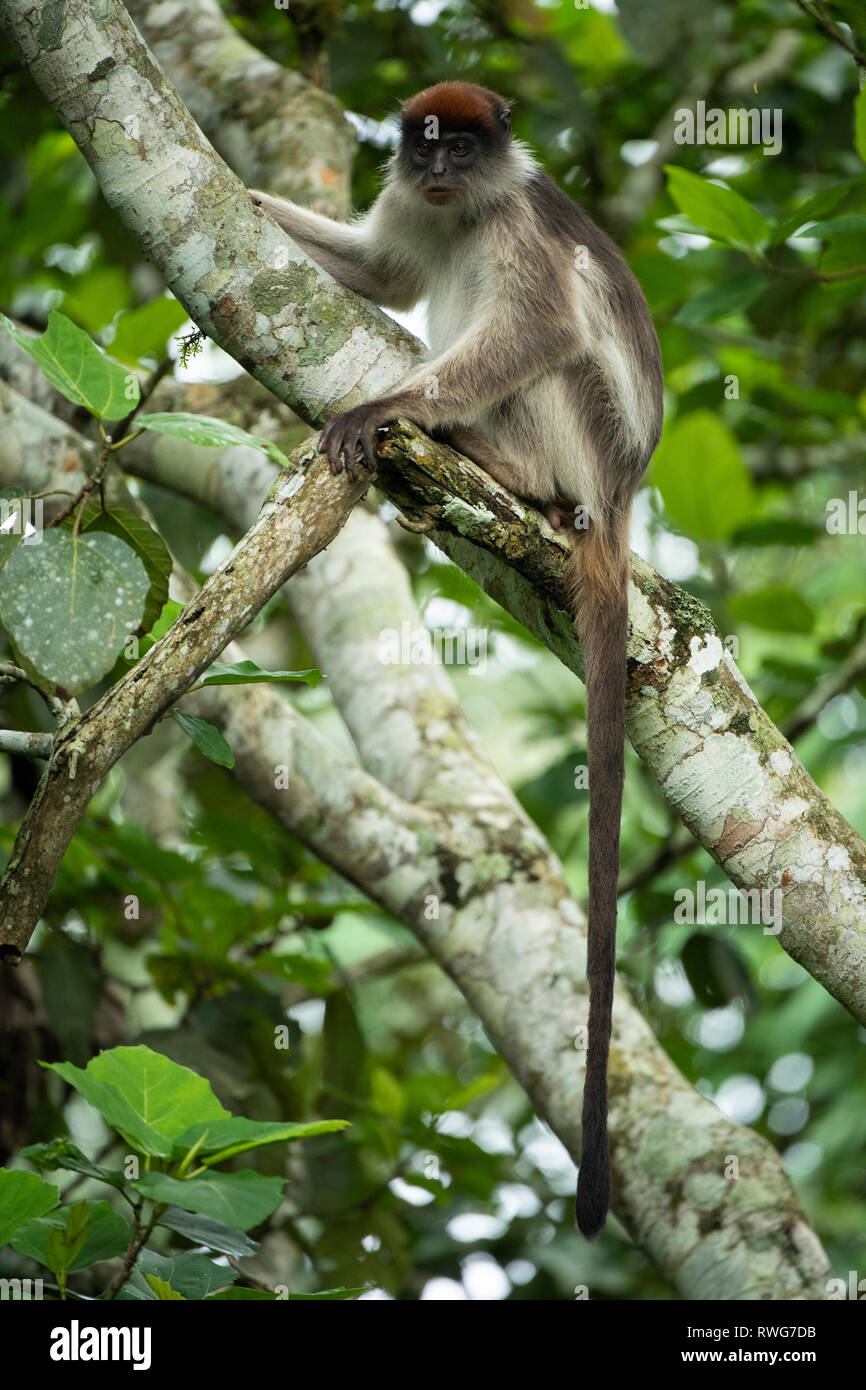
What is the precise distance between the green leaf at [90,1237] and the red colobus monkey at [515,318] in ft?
3.84

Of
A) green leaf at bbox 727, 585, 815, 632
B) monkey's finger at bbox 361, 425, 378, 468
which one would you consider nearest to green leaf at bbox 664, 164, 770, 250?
monkey's finger at bbox 361, 425, 378, 468

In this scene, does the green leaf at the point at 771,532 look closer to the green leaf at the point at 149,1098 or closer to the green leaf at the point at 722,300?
the green leaf at the point at 722,300

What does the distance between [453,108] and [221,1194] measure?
2870 mm

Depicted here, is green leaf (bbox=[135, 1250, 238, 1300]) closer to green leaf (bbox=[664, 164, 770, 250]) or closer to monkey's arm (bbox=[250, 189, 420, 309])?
green leaf (bbox=[664, 164, 770, 250])

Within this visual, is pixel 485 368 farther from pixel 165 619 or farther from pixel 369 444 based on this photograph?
pixel 165 619

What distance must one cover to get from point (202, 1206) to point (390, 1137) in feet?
6.69

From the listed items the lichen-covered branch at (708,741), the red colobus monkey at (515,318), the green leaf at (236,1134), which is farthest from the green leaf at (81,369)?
the green leaf at (236,1134)

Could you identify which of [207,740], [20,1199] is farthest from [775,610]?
[20,1199]

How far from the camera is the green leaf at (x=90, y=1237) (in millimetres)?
1757

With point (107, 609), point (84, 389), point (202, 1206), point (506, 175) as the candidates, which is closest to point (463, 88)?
point (506, 175)

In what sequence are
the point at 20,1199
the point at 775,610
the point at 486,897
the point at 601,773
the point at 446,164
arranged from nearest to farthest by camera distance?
1. the point at 20,1199
2. the point at 601,773
3. the point at 486,897
4. the point at 446,164
5. the point at 775,610

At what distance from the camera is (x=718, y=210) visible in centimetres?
286

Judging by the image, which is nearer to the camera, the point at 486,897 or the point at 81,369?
the point at 81,369
